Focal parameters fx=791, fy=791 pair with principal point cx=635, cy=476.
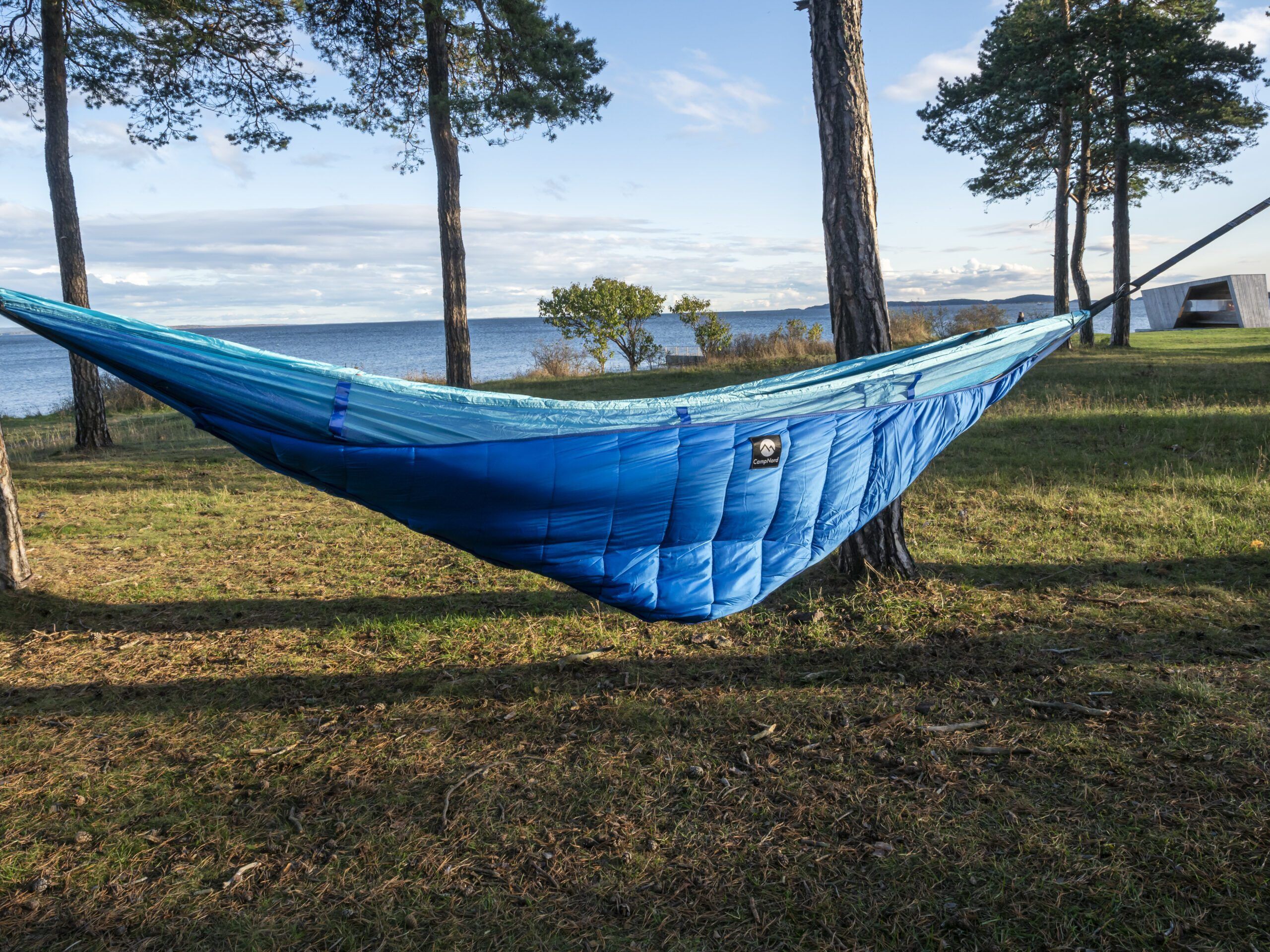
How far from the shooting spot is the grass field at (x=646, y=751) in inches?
65.0

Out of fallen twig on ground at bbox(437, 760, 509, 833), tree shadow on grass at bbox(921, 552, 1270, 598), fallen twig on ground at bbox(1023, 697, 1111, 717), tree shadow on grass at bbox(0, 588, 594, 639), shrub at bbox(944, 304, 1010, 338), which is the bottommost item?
fallen twig on ground at bbox(437, 760, 509, 833)

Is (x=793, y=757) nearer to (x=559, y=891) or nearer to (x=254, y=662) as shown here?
(x=559, y=891)

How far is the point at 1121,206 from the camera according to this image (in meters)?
→ 12.2

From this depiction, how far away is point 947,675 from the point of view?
2621 mm

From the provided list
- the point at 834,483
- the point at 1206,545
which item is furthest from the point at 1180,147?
the point at 834,483

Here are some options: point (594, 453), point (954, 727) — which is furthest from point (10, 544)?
point (954, 727)

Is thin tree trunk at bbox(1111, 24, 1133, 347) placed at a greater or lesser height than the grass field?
greater

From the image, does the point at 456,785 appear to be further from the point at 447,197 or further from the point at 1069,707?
the point at 447,197

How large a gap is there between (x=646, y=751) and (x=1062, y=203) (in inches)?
535

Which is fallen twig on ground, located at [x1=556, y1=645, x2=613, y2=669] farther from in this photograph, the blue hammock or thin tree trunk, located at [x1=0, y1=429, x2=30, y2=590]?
thin tree trunk, located at [x1=0, y1=429, x2=30, y2=590]

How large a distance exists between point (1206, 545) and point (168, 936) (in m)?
4.21

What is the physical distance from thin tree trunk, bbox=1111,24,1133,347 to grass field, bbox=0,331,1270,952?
9.55 meters

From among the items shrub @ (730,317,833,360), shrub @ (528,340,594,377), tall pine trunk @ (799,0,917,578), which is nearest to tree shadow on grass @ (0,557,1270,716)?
tall pine trunk @ (799,0,917,578)

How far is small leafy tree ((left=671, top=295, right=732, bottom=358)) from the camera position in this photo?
14922 mm
